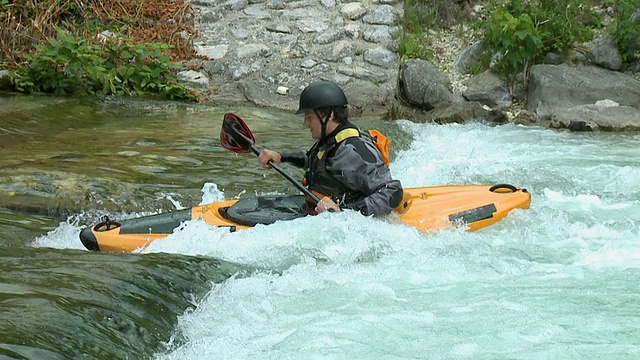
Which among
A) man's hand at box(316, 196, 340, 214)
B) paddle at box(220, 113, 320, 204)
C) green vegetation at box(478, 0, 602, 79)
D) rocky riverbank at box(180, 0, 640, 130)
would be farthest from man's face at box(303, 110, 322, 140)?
green vegetation at box(478, 0, 602, 79)

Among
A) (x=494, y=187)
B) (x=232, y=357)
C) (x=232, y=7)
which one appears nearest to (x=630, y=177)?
(x=494, y=187)

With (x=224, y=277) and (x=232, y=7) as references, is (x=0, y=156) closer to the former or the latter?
(x=224, y=277)

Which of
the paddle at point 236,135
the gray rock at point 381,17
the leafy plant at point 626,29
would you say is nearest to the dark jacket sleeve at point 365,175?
the paddle at point 236,135

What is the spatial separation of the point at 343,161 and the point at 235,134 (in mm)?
1019

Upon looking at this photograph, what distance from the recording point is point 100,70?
31.1 feet

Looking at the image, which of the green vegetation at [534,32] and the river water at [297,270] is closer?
the river water at [297,270]

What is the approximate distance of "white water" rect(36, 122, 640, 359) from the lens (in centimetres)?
353

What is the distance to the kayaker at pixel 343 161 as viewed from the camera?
4652 millimetres

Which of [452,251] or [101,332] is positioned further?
[452,251]

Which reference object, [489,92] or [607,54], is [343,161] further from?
[607,54]

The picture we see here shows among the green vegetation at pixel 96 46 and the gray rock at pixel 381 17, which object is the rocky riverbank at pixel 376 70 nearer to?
the gray rock at pixel 381 17

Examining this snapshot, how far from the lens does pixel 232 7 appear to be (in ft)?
37.6

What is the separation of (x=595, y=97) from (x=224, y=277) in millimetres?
6513

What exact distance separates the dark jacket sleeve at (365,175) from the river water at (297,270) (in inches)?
4.0
